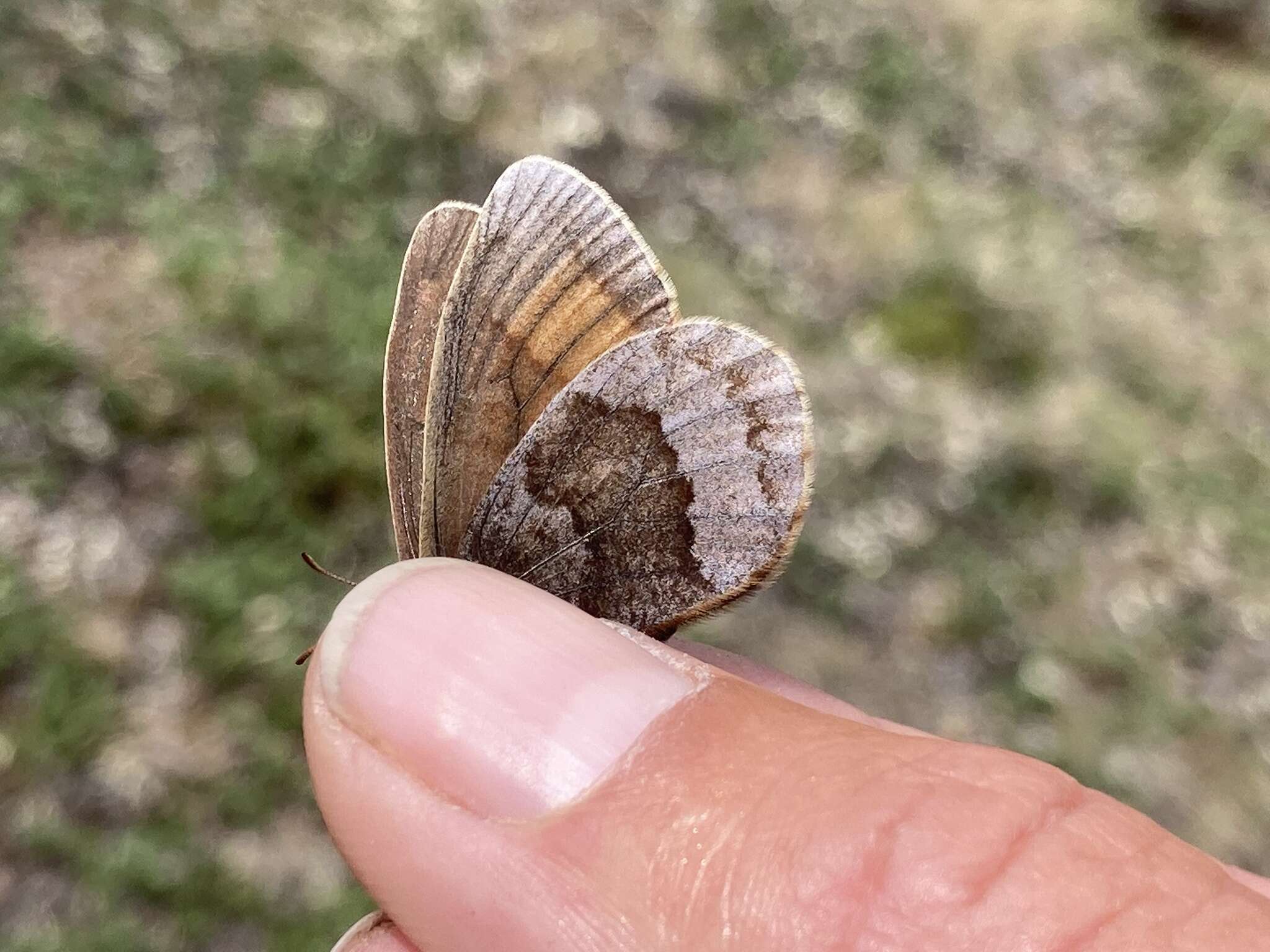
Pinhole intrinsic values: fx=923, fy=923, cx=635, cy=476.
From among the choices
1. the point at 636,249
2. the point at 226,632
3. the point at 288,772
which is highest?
the point at 636,249

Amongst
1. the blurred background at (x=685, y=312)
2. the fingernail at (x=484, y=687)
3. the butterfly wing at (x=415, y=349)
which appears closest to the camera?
the fingernail at (x=484, y=687)

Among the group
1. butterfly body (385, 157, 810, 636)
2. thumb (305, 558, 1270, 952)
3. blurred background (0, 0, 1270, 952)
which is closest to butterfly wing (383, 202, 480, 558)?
butterfly body (385, 157, 810, 636)

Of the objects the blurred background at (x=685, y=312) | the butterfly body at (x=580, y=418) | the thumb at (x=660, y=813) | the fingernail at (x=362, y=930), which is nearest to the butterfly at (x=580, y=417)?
the butterfly body at (x=580, y=418)

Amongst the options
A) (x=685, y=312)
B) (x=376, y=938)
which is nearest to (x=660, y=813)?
(x=376, y=938)

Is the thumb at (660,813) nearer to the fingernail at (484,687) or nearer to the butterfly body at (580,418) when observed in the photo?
the fingernail at (484,687)

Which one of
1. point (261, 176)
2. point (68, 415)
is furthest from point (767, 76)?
point (68, 415)

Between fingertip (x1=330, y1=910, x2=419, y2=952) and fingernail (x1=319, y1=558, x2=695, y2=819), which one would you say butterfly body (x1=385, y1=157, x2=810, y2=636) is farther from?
fingertip (x1=330, y1=910, x2=419, y2=952)

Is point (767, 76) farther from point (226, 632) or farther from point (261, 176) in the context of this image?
point (226, 632)
